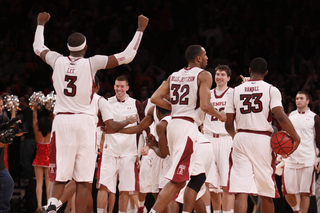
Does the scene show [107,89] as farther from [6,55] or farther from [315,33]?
[315,33]

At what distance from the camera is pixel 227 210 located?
7734mm

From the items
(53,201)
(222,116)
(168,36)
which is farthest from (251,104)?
(168,36)

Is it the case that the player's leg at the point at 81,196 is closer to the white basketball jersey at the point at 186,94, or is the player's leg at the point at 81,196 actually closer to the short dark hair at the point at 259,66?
the white basketball jersey at the point at 186,94

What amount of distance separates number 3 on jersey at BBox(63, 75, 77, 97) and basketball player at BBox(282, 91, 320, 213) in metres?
5.21

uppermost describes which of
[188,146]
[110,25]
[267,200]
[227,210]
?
[110,25]

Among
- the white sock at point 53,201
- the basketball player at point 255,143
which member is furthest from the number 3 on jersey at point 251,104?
the white sock at point 53,201

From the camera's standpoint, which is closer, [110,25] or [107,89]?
[107,89]

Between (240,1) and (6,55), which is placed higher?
(240,1)

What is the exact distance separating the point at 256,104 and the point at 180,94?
1109 millimetres

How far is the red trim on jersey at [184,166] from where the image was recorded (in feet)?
18.7

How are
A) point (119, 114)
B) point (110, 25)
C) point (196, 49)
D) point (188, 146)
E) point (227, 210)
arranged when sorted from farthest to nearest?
point (110, 25), point (119, 114), point (227, 210), point (196, 49), point (188, 146)

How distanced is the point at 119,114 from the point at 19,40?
8313mm

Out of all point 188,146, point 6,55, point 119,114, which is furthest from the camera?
point 6,55

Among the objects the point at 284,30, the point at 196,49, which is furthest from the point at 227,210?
the point at 284,30
